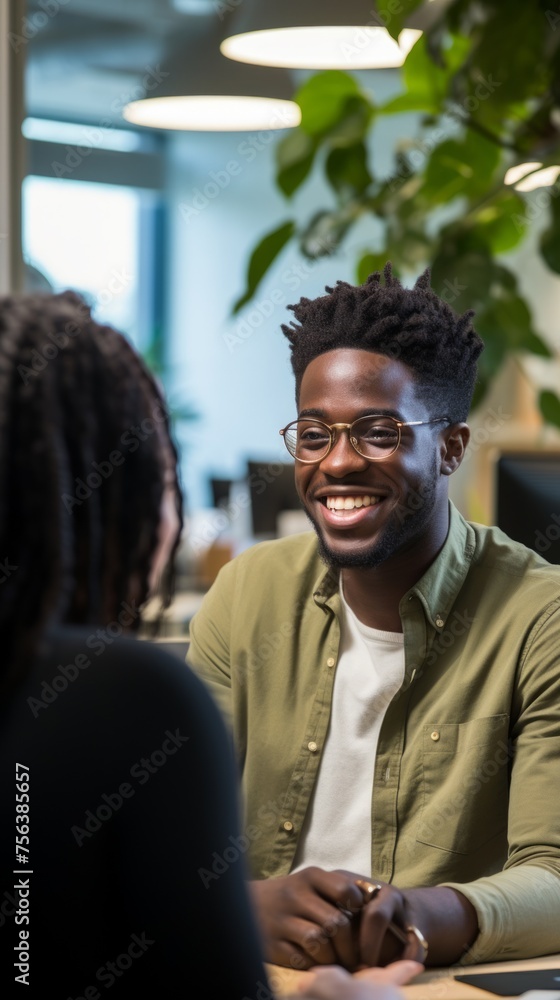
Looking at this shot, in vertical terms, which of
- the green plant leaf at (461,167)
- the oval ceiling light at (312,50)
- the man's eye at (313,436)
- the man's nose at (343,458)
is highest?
the oval ceiling light at (312,50)

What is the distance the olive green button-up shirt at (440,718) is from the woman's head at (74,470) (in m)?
0.57

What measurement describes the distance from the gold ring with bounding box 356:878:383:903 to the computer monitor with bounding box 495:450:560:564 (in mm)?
649

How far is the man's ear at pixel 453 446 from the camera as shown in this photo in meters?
1.62

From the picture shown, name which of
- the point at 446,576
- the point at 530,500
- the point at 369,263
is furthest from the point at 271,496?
the point at 446,576

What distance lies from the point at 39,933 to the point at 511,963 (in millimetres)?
592

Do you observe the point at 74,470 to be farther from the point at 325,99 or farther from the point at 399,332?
the point at 325,99

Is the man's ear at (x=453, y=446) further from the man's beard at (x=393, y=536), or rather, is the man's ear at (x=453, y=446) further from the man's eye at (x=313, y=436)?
the man's eye at (x=313, y=436)

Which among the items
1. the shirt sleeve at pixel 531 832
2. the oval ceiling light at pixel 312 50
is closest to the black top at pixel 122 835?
the shirt sleeve at pixel 531 832

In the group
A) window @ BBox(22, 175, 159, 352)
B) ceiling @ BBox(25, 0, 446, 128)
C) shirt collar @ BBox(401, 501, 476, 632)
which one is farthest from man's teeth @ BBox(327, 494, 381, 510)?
window @ BBox(22, 175, 159, 352)

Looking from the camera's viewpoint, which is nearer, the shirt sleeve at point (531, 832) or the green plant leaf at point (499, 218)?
the shirt sleeve at point (531, 832)

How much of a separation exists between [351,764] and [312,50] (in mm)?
1977

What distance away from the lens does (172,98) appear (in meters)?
3.64

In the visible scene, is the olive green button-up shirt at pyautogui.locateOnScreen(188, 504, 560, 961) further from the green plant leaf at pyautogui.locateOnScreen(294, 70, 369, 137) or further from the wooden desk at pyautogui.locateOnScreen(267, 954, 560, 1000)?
the green plant leaf at pyautogui.locateOnScreen(294, 70, 369, 137)

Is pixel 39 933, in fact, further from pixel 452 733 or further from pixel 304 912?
pixel 452 733
